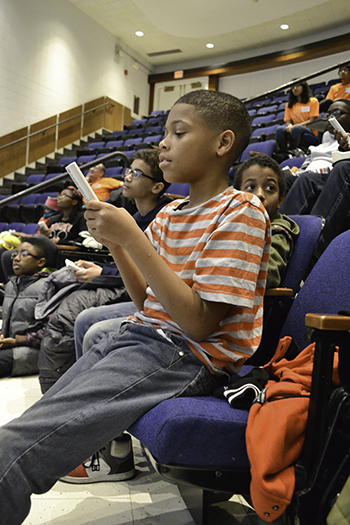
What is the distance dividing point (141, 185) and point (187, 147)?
1095mm

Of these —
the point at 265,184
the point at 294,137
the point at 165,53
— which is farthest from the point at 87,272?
the point at 165,53

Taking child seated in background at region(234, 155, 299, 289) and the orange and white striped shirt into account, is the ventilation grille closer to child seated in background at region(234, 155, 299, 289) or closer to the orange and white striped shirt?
child seated in background at region(234, 155, 299, 289)

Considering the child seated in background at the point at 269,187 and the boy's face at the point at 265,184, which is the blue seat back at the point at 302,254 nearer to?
the child seated in background at the point at 269,187

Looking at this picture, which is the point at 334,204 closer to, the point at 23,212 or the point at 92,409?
the point at 92,409

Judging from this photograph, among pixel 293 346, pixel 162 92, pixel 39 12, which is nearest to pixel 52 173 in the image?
pixel 39 12

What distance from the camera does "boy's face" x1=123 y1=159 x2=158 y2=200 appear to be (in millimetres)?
1980

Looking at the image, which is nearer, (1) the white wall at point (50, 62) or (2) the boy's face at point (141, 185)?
(2) the boy's face at point (141, 185)

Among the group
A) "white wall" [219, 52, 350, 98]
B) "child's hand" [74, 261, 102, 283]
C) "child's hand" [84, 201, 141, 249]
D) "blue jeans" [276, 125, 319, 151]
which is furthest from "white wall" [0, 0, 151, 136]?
"child's hand" [84, 201, 141, 249]

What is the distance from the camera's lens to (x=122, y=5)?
9.45 m

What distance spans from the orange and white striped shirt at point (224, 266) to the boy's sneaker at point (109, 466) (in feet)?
1.80

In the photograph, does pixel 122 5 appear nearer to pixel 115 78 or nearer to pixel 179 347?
pixel 115 78

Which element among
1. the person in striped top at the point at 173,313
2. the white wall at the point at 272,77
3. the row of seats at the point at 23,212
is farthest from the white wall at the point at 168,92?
the person in striped top at the point at 173,313

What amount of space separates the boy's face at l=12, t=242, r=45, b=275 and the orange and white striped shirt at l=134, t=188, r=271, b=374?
1.87 m

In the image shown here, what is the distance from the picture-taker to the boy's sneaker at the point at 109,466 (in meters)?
1.23
